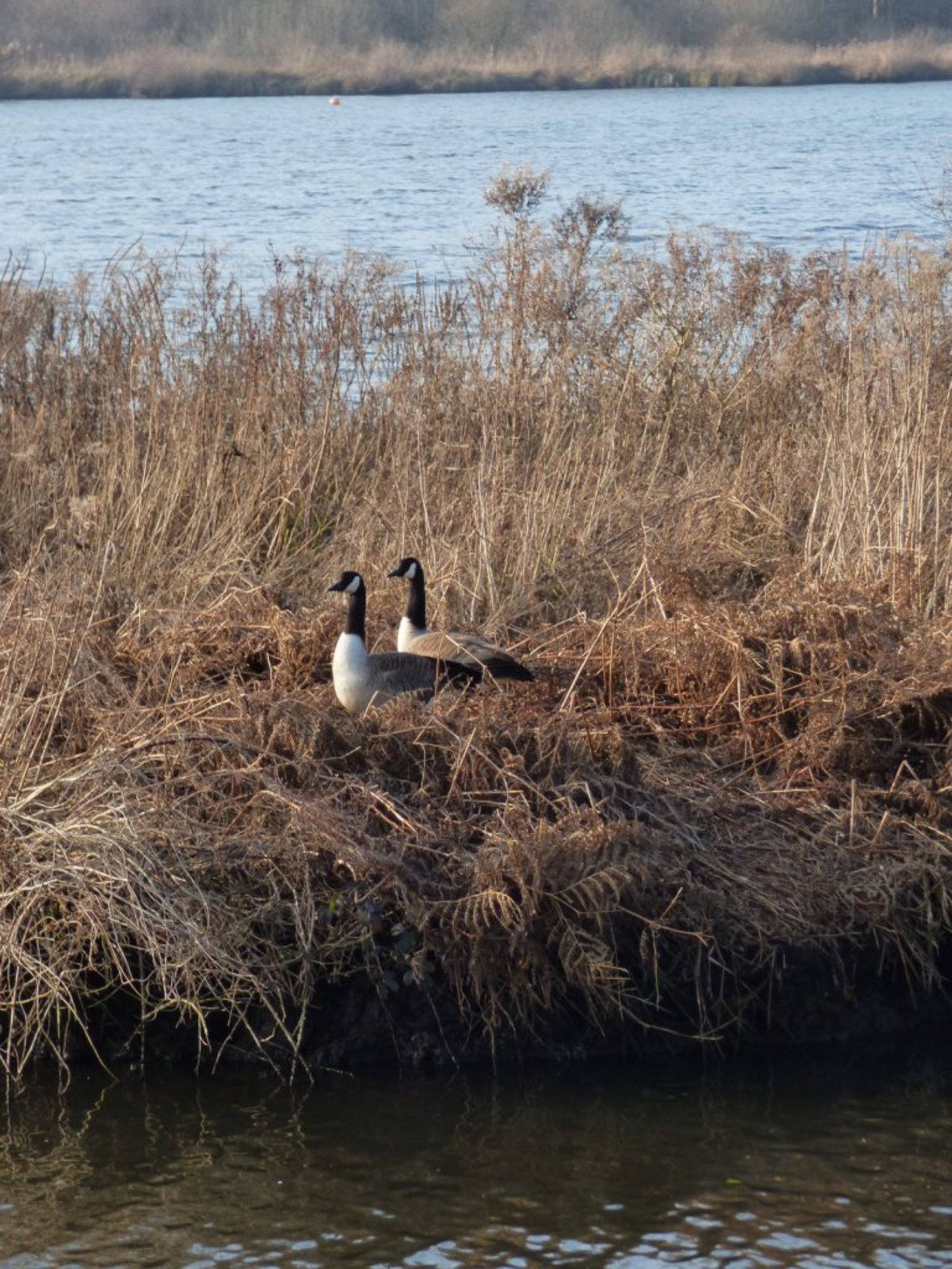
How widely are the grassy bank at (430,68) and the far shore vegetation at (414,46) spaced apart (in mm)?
41

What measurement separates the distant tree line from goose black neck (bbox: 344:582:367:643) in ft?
158

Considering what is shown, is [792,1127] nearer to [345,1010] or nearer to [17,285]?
[345,1010]

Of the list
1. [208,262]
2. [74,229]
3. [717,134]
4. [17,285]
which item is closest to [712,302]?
[208,262]

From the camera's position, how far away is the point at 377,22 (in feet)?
170

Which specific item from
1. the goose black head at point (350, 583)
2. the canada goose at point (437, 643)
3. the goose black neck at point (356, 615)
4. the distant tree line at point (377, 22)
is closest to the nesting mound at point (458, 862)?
the canada goose at point (437, 643)

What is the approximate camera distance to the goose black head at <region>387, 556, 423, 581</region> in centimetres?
688

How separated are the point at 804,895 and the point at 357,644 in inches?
72.3

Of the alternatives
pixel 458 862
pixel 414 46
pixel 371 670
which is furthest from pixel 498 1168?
pixel 414 46

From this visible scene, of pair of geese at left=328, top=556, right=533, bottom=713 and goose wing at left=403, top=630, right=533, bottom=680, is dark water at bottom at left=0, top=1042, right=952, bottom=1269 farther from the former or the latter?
goose wing at left=403, top=630, right=533, bottom=680

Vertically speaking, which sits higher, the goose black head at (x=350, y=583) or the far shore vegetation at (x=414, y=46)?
the far shore vegetation at (x=414, y=46)

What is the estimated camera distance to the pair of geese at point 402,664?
6207 mm

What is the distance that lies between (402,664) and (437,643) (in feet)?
1.00

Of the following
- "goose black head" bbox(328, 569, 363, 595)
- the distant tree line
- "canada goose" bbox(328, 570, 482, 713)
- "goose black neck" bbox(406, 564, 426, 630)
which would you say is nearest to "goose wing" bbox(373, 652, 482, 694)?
"canada goose" bbox(328, 570, 482, 713)

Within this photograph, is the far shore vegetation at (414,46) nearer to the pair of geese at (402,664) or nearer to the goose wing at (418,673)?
the pair of geese at (402,664)
